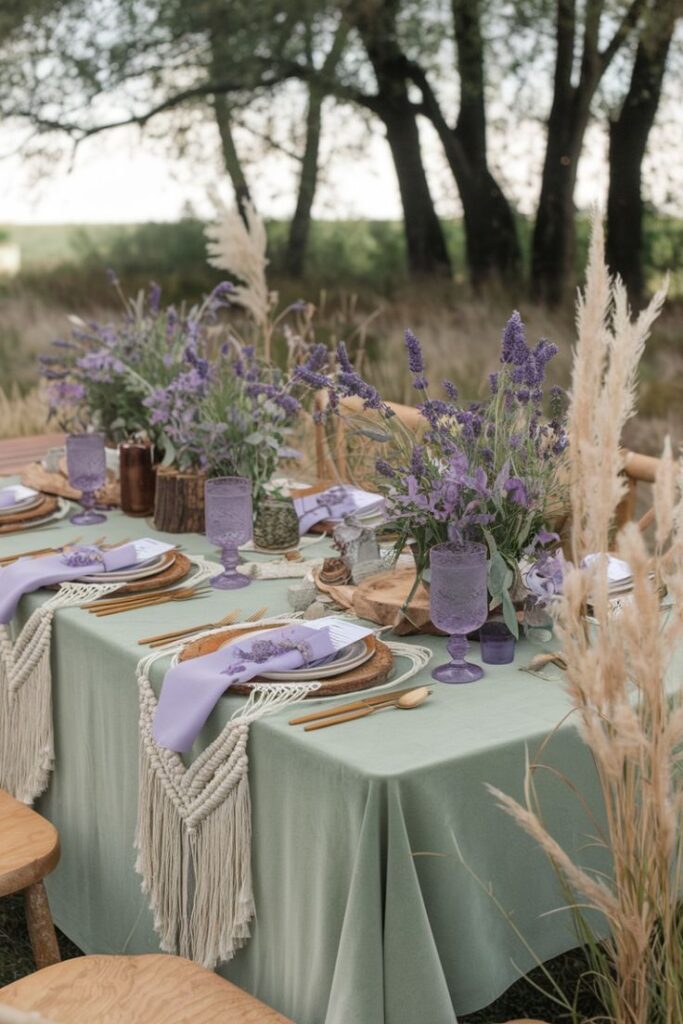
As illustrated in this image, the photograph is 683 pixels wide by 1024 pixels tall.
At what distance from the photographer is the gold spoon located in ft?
5.47

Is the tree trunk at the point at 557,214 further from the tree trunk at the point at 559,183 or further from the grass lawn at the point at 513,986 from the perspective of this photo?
the grass lawn at the point at 513,986

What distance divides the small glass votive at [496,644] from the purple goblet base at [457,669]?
2.3 inches

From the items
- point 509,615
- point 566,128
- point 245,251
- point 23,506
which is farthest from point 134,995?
point 566,128

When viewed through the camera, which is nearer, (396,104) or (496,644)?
(496,644)

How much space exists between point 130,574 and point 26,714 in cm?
31

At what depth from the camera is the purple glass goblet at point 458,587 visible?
5.75 feet

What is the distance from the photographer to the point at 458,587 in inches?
69.2

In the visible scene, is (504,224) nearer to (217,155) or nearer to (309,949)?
(217,155)

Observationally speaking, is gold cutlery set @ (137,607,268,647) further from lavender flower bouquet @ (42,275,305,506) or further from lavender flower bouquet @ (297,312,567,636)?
lavender flower bouquet @ (42,275,305,506)

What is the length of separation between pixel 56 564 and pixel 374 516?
688mm

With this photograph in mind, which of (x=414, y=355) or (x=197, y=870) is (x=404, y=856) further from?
(x=414, y=355)

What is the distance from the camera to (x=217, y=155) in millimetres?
7379

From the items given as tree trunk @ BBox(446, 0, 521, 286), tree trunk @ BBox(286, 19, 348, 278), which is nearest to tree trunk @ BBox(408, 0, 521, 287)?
tree trunk @ BBox(446, 0, 521, 286)

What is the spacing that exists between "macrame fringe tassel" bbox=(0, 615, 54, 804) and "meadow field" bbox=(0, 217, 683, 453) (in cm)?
410
